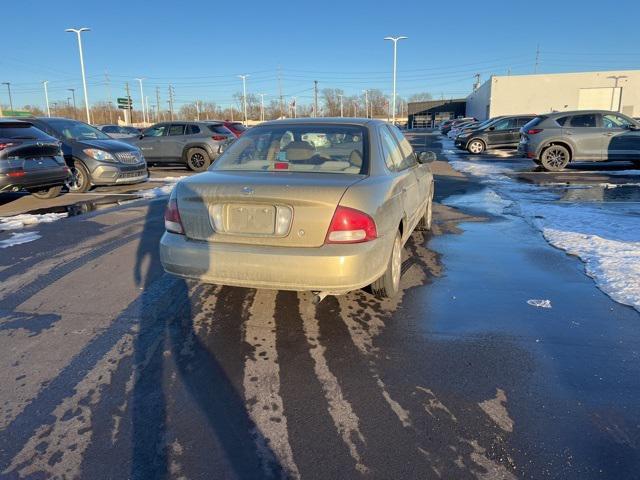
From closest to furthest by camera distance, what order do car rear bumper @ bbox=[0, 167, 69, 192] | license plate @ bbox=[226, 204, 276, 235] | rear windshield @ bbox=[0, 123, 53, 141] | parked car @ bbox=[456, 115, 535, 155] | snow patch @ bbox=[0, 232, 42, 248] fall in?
license plate @ bbox=[226, 204, 276, 235] → snow patch @ bbox=[0, 232, 42, 248] → car rear bumper @ bbox=[0, 167, 69, 192] → rear windshield @ bbox=[0, 123, 53, 141] → parked car @ bbox=[456, 115, 535, 155]

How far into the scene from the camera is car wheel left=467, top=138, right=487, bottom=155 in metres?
22.8

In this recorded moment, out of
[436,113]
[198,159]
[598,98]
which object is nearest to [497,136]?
[198,159]

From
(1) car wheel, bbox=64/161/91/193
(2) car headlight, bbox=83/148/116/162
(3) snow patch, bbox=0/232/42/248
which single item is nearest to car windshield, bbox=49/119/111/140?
(2) car headlight, bbox=83/148/116/162

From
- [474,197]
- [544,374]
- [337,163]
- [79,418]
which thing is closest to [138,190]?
[474,197]

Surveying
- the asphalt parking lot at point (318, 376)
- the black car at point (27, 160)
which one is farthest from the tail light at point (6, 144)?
the asphalt parking lot at point (318, 376)

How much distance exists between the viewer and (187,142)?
1542cm

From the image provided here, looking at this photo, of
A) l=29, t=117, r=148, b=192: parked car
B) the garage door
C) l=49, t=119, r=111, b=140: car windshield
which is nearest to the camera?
l=29, t=117, r=148, b=192: parked car

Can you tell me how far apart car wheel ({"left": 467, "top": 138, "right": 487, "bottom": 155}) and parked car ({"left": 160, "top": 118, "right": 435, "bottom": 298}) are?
20332 millimetres

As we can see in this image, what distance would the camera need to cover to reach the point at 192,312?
3865mm

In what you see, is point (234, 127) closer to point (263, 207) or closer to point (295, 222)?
point (263, 207)

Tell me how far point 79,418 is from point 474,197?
909 cm

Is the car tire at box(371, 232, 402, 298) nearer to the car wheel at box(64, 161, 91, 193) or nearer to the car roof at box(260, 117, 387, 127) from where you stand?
the car roof at box(260, 117, 387, 127)

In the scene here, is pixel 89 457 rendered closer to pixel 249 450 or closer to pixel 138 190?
pixel 249 450

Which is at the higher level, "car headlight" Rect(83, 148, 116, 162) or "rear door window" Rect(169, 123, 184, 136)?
"rear door window" Rect(169, 123, 184, 136)
